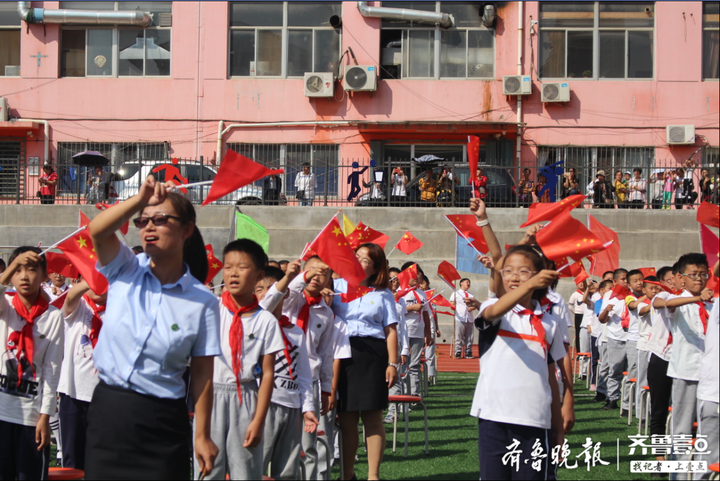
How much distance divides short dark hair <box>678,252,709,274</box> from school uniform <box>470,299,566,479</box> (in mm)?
2626

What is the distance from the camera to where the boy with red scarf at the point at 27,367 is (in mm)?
4902

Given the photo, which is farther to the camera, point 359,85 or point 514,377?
point 359,85

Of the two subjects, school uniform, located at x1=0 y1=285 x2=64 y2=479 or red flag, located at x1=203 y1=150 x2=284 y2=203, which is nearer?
red flag, located at x1=203 y1=150 x2=284 y2=203

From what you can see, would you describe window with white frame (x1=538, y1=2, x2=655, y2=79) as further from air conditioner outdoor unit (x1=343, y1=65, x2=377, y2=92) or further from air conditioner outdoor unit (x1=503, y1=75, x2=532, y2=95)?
air conditioner outdoor unit (x1=343, y1=65, x2=377, y2=92)

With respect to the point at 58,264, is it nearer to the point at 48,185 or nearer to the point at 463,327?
the point at 463,327

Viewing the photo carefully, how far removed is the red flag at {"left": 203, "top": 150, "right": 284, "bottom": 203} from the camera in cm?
466

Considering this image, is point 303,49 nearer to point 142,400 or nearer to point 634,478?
point 634,478

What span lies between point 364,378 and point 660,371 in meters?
3.15

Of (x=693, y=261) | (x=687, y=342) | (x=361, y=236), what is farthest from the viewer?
(x=361, y=236)

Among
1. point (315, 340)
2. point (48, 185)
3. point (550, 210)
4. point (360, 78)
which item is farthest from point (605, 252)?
point (360, 78)

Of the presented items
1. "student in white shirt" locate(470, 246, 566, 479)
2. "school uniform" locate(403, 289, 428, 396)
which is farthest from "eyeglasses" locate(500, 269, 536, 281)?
"school uniform" locate(403, 289, 428, 396)

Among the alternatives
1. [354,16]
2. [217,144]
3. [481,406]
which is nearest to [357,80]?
[354,16]

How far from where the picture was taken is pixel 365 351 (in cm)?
654

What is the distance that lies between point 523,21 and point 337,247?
20639 millimetres
